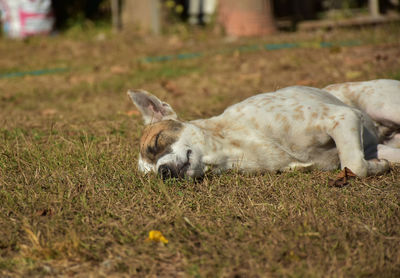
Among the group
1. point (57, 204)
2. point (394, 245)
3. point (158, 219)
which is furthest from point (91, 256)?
point (394, 245)

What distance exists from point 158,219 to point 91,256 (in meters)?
0.52

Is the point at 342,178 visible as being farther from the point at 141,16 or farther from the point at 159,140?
the point at 141,16

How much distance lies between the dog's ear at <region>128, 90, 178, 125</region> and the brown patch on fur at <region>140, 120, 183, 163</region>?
1.00 feet

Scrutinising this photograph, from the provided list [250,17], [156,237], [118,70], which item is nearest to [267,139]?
[156,237]

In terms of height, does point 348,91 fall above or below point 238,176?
above

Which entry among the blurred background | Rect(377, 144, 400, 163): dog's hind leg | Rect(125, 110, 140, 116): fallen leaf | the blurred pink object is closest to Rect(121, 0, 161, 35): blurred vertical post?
the blurred background

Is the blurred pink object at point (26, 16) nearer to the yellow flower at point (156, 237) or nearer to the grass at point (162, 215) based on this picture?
the grass at point (162, 215)

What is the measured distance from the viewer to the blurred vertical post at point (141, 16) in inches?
511

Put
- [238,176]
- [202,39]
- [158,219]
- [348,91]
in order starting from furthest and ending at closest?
[202,39] → [348,91] → [238,176] → [158,219]

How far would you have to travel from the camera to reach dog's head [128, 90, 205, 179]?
3883mm

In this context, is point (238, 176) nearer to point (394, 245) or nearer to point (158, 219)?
point (158, 219)

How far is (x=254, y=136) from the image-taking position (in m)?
4.16

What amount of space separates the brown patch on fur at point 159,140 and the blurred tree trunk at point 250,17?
27.0 feet

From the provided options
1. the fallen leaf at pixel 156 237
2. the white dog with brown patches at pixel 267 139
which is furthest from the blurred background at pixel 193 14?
the fallen leaf at pixel 156 237
